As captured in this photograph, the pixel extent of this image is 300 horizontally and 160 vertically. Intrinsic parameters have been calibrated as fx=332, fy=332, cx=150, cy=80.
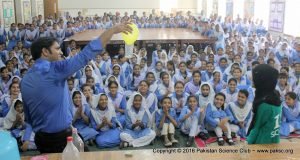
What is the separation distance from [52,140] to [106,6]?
680 inches

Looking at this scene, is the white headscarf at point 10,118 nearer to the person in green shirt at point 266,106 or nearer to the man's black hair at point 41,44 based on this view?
the man's black hair at point 41,44

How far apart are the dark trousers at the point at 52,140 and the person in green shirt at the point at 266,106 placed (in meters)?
1.19

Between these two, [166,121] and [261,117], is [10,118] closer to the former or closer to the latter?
[166,121]

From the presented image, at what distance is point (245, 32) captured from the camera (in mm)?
11508

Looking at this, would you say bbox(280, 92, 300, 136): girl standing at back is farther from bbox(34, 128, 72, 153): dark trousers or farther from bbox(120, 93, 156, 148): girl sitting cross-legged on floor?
bbox(34, 128, 72, 153): dark trousers

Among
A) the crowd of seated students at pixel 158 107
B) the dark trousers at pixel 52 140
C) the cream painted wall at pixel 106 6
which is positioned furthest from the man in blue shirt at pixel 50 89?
the cream painted wall at pixel 106 6

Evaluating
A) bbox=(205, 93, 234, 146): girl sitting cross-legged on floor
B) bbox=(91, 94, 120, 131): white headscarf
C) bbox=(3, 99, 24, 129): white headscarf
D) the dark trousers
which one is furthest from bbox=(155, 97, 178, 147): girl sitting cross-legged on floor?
the dark trousers

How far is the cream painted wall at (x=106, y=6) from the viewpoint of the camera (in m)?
18.4

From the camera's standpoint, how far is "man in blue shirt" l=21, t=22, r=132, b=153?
180 centimetres

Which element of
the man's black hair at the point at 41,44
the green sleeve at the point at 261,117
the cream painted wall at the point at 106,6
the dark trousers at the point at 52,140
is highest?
the cream painted wall at the point at 106,6

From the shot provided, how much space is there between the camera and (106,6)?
1864 centimetres

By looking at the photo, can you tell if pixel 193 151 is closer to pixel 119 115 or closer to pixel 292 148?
pixel 292 148

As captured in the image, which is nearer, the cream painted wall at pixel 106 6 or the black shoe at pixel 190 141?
the black shoe at pixel 190 141

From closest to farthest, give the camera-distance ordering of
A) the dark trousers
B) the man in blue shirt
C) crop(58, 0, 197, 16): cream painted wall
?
1. the man in blue shirt
2. the dark trousers
3. crop(58, 0, 197, 16): cream painted wall
